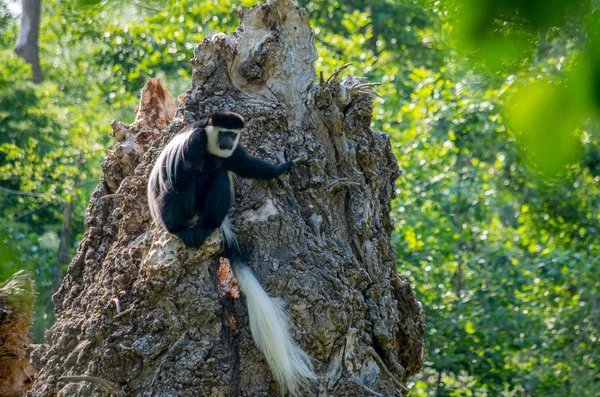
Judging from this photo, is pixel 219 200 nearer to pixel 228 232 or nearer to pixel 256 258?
pixel 228 232

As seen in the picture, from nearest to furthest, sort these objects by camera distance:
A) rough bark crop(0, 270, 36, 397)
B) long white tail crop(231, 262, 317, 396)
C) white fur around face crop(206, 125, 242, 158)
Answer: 1. long white tail crop(231, 262, 317, 396)
2. white fur around face crop(206, 125, 242, 158)
3. rough bark crop(0, 270, 36, 397)

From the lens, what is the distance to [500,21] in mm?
615

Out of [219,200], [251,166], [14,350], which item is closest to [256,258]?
[219,200]

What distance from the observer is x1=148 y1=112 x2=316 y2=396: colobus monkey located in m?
2.78

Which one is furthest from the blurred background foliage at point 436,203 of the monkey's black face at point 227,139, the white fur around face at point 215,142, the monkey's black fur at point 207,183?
the monkey's black face at point 227,139

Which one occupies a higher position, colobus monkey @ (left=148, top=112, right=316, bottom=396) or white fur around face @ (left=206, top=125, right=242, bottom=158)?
white fur around face @ (left=206, top=125, right=242, bottom=158)

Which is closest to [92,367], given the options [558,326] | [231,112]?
[231,112]

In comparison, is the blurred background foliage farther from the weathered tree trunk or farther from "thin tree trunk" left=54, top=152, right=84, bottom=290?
the weathered tree trunk

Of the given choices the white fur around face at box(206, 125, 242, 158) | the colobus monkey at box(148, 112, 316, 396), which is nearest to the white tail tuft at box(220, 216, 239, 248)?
the colobus monkey at box(148, 112, 316, 396)

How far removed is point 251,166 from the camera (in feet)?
10.5

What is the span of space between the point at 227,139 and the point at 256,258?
0.57 meters

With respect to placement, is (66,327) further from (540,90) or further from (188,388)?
(540,90)

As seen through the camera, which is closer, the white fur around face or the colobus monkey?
the colobus monkey

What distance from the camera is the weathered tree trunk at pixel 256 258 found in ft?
9.38
